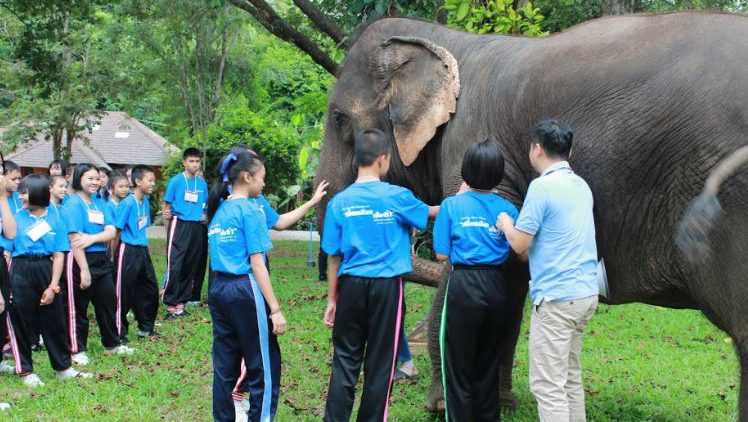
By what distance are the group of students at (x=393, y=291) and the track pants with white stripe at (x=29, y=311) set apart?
2.60 m

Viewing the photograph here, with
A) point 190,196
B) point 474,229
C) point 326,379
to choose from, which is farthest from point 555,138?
point 190,196

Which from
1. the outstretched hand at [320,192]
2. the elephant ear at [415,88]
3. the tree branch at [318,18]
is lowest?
the outstretched hand at [320,192]

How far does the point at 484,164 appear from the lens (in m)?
4.81

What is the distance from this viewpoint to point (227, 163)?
533 cm

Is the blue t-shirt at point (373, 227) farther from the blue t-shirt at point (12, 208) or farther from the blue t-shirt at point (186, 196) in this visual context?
the blue t-shirt at point (186, 196)

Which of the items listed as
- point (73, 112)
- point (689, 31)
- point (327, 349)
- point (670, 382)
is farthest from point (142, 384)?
point (73, 112)

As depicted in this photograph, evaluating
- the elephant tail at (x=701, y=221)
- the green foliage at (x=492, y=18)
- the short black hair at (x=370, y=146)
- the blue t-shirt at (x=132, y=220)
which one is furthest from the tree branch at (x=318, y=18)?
the elephant tail at (x=701, y=221)

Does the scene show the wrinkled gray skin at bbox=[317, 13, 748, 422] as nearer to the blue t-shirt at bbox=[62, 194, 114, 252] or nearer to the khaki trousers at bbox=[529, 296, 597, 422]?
the khaki trousers at bbox=[529, 296, 597, 422]

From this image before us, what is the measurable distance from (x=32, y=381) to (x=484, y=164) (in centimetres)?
457

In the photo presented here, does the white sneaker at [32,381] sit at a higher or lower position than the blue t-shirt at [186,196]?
lower

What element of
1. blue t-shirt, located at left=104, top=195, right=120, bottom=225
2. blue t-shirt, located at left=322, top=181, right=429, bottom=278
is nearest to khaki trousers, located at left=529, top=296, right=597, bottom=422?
blue t-shirt, located at left=322, top=181, right=429, bottom=278

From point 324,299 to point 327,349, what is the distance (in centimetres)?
392

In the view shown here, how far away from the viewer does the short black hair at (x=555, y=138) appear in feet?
14.5

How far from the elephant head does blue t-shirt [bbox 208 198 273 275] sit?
1.32 metres
